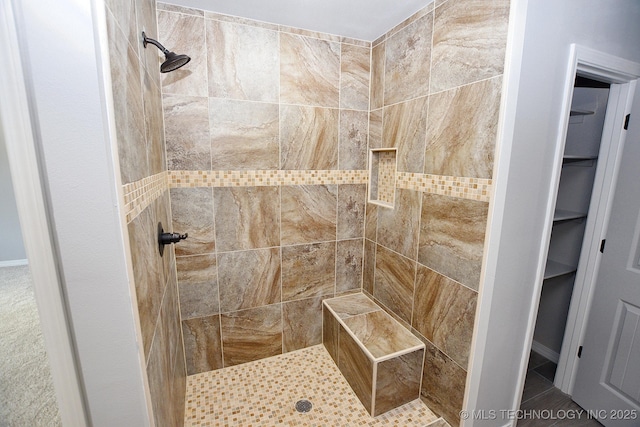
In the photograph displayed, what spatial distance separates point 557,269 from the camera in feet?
6.14

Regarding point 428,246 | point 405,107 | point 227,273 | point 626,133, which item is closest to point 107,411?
point 227,273

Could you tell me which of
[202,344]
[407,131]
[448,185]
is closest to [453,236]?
[448,185]

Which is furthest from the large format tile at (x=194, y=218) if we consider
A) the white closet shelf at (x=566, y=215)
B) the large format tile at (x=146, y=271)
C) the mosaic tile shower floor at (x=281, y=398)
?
the white closet shelf at (x=566, y=215)

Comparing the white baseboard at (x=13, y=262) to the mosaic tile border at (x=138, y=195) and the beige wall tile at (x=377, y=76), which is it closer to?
the mosaic tile border at (x=138, y=195)

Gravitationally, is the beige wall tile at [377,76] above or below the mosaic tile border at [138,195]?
above

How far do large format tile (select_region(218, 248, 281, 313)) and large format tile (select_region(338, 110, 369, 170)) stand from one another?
0.85m

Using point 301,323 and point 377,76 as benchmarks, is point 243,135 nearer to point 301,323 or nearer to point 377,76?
point 377,76

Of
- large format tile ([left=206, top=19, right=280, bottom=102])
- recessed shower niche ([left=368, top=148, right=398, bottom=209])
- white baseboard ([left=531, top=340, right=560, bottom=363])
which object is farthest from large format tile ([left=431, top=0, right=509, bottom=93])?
white baseboard ([left=531, top=340, right=560, bottom=363])

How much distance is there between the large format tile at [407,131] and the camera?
5.16ft

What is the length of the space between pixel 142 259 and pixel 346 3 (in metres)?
1.62

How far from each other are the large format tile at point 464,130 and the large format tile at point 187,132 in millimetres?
1337

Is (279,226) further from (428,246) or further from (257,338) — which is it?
(428,246)

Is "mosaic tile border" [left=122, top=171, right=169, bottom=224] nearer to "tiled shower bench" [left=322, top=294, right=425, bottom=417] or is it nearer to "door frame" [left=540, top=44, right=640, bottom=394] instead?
"tiled shower bench" [left=322, top=294, right=425, bottom=417]

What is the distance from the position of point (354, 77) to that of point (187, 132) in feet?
3.99
